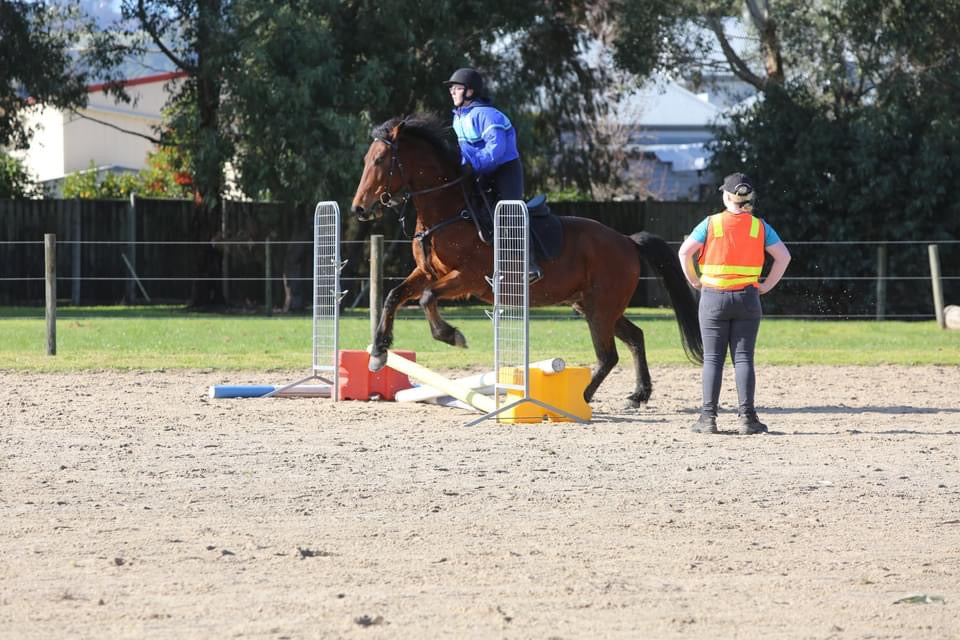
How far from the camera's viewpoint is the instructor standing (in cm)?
1008

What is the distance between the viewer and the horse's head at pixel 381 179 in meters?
10.9

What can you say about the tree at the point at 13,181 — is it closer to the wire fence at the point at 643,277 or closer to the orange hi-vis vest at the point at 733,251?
the wire fence at the point at 643,277

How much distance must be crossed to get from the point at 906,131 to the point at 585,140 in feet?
22.8

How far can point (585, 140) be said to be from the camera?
3117 centimetres

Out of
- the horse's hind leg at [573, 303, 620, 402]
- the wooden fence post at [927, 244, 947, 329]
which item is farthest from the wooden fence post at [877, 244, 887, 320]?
the horse's hind leg at [573, 303, 620, 402]

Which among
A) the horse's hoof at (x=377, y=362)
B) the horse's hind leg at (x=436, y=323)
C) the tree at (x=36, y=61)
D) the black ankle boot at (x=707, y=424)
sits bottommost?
the black ankle boot at (x=707, y=424)

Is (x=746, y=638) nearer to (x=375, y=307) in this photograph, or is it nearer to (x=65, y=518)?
(x=65, y=518)

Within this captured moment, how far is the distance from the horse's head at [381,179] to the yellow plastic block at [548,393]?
1613 mm

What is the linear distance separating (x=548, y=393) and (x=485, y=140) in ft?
6.62

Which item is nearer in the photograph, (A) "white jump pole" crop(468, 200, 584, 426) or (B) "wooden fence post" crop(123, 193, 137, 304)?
(A) "white jump pole" crop(468, 200, 584, 426)

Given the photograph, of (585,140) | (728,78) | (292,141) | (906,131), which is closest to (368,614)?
(292,141)

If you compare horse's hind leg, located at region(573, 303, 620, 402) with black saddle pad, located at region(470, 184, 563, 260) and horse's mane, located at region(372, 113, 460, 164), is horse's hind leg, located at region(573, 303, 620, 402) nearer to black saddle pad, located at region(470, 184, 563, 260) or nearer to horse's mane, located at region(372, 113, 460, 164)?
black saddle pad, located at region(470, 184, 563, 260)

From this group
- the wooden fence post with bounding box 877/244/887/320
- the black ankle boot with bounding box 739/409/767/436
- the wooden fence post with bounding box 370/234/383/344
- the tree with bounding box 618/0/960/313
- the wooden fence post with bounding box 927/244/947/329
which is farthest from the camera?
the tree with bounding box 618/0/960/313

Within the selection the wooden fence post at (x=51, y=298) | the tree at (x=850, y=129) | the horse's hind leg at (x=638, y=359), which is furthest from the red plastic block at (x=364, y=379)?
the tree at (x=850, y=129)
